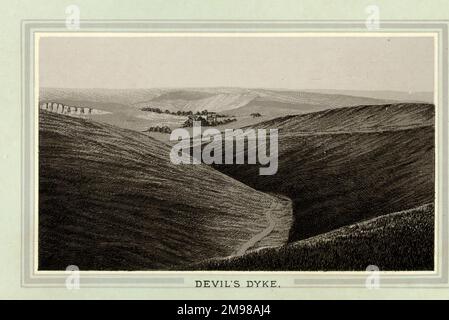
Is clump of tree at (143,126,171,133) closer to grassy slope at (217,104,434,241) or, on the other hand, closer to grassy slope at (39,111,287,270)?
grassy slope at (39,111,287,270)

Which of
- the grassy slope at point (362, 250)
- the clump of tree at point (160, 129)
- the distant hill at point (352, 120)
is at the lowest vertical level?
the grassy slope at point (362, 250)

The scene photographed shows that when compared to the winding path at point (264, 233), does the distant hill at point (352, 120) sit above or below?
above

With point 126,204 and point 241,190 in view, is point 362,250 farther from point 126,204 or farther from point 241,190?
point 126,204

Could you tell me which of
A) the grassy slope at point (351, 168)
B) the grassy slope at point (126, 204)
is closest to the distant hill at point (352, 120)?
the grassy slope at point (351, 168)

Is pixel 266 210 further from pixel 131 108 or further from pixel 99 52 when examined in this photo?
pixel 99 52

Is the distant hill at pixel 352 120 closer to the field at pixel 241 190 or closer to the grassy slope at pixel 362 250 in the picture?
the field at pixel 241 190

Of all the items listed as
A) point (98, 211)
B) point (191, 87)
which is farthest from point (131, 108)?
point (98, 211)
